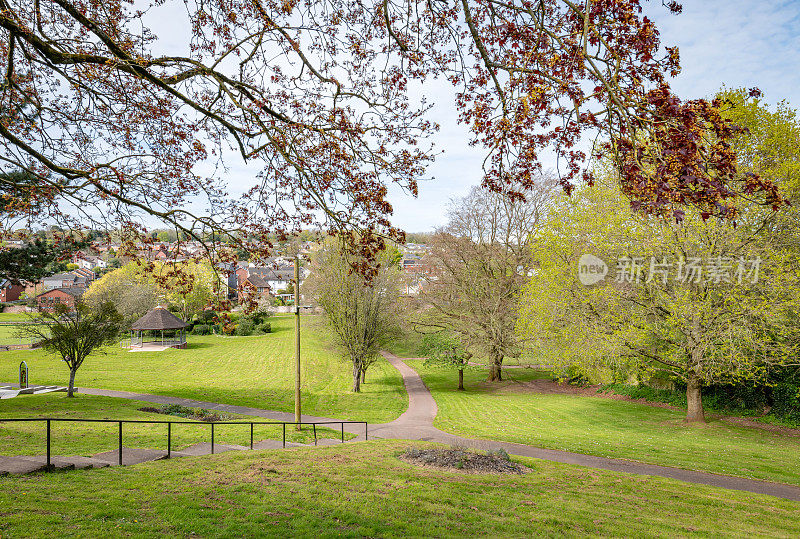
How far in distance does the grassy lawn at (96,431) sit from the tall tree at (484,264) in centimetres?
1238

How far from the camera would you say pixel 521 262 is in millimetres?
26766

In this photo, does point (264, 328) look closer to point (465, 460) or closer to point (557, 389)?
point (557, 389)

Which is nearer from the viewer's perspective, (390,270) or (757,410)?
(757,410)

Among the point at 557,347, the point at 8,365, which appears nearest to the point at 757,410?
the point at 557,347

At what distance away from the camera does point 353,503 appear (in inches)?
272

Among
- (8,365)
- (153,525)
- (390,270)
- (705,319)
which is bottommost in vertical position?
(8,365)

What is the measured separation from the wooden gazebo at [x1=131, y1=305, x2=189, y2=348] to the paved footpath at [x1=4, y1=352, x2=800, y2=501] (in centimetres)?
2016

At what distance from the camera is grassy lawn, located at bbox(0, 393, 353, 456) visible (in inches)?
438

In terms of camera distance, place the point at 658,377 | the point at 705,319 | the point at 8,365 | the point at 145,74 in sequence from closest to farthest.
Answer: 1. the point at 145,74
2. the point at 705,319
3. the point at 658,377
4. the point at 8,365

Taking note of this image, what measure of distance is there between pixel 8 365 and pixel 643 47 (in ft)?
136

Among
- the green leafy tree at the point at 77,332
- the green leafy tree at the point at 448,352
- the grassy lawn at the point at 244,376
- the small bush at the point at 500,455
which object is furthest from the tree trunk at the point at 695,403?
the green leafy tree at the point at 77,332

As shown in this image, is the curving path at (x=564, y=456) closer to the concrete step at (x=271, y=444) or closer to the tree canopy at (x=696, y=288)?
the concrete step at (x=271, y=444)

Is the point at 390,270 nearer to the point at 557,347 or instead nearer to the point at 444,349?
the point at 444,349

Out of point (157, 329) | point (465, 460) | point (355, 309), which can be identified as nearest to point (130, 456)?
point (465, 460)
